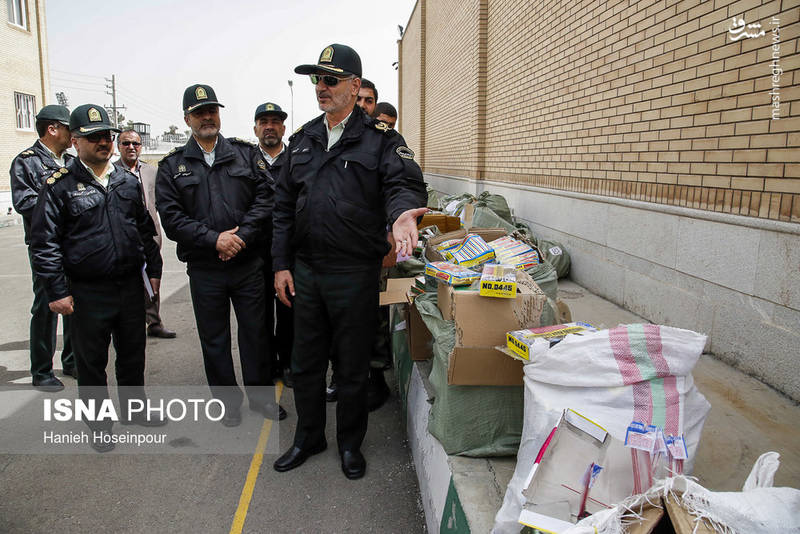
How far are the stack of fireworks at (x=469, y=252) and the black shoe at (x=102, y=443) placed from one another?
101 inches

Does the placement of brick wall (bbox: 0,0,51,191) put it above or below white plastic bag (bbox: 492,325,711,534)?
above

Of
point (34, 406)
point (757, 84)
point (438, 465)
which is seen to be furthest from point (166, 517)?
point (757, 84)

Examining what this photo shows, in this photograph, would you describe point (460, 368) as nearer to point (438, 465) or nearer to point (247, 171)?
point (438, 465)

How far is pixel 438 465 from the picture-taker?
8.97 feet

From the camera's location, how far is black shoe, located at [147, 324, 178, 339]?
5898mm

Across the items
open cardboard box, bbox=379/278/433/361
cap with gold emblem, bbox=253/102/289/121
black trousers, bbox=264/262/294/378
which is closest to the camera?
open cardboard box, bbox=379/278/433/361

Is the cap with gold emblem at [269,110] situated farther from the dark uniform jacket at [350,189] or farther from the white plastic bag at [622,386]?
the white plastic bag at [622,386]

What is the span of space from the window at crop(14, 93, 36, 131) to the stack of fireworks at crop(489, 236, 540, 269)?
2162 centimetres

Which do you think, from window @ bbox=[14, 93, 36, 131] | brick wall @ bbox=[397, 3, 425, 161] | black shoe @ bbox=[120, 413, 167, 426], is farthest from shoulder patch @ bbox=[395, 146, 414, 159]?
window @ bbox=[14, 93, 36, 131]

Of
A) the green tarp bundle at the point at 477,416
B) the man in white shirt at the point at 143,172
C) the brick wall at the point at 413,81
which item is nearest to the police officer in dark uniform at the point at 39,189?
the man in white shirt at the point at 143,172

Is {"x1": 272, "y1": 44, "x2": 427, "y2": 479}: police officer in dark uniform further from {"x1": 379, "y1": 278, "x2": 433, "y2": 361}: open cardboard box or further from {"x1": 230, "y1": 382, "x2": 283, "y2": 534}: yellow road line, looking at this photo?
{"x1": 379, "y1": 278, "x2": 433, "y2": 361}: open cardboard box

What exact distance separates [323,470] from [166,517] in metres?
0.89

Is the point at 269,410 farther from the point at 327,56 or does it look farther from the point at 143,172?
the point at 143,172

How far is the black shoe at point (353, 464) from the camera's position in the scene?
10.5 feet
